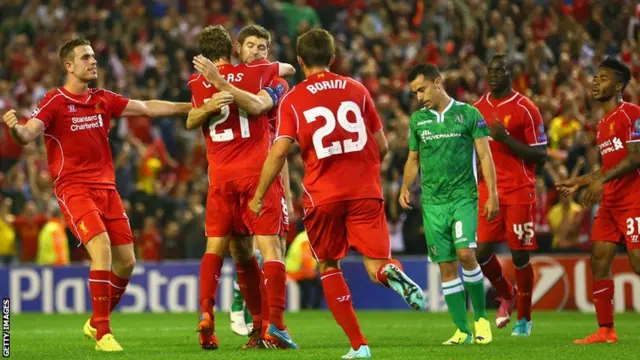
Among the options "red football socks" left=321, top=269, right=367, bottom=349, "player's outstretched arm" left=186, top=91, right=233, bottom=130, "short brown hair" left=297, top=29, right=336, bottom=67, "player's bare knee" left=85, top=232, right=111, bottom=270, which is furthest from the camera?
"player's bare knee" left=85, top=232, right=111, bottom=270

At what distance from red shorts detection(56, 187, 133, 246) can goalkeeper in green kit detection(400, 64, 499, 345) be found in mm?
2601

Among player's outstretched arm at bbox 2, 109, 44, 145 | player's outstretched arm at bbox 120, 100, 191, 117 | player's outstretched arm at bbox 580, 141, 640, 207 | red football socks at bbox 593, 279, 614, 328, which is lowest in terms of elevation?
red football socks at bbox 593, 279, 614, 328

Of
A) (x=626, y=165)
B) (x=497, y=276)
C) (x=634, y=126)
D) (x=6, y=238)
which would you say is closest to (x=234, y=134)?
(x=626, y=165)

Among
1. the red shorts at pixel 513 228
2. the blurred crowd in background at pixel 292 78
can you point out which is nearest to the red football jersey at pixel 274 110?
the red shorts at pixel 513 228

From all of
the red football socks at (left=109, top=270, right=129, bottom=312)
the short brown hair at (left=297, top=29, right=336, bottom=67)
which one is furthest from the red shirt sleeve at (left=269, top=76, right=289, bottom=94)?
the red football socks at (left=109, top=270, right=129, bottom=312)

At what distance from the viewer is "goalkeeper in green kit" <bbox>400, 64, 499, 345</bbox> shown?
37.1 ft

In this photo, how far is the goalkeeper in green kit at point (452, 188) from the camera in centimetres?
1130

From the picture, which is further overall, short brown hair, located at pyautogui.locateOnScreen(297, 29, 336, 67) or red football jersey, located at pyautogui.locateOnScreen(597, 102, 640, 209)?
red football jersey, located at pyautogui.locateOnScreen(597, 102, 640, 209)

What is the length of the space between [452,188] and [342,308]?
253 cm

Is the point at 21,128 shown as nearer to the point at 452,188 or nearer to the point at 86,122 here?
the point at 86,122

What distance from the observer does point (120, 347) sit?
11078 millimetres

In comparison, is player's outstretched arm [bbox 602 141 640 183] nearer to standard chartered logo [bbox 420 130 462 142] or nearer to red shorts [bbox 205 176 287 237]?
standard chartered logo [bbox 420 130 462 142]

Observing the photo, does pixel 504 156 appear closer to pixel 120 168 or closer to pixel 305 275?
pixel 305 275

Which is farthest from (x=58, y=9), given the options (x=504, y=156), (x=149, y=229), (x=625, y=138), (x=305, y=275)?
(x=625, y=138)
